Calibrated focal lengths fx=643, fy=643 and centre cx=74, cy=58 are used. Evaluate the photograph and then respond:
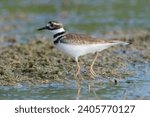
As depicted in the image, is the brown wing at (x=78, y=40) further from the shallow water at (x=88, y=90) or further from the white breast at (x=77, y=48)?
the shallow water at (x=88, y=90)

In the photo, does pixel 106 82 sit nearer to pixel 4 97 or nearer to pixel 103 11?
pixel 4 97

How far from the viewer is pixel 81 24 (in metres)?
18.8

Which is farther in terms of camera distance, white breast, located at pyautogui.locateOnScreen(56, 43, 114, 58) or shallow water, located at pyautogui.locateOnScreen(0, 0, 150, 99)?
white breast, located at pyautogui.locateOnScreen(56, 43, 114, 58)

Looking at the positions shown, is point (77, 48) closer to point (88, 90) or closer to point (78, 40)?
point (78, 40)

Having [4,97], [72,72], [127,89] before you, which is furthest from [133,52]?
[4,97]

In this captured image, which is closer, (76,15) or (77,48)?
(77,48)

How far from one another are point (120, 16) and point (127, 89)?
31.5ft

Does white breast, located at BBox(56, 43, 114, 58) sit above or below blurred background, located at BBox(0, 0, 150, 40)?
above

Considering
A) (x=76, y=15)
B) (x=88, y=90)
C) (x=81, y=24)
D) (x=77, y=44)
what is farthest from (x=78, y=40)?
(x=76, y=15)

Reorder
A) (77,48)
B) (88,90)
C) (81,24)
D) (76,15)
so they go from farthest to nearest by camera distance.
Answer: (76,15), (81,24), (77,48), (88,90)

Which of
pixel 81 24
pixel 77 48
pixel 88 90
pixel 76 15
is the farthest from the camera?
pixel 76 15

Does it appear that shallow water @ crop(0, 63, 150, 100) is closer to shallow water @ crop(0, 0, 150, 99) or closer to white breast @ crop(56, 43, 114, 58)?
shallow water @ crop(0, 0, 150, 99)

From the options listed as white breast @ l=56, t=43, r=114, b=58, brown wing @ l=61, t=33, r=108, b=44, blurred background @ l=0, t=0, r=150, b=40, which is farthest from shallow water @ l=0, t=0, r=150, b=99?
brown wing @ l=61, t=33, r=108, b=44

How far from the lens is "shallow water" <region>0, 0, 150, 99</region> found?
1041 cm
